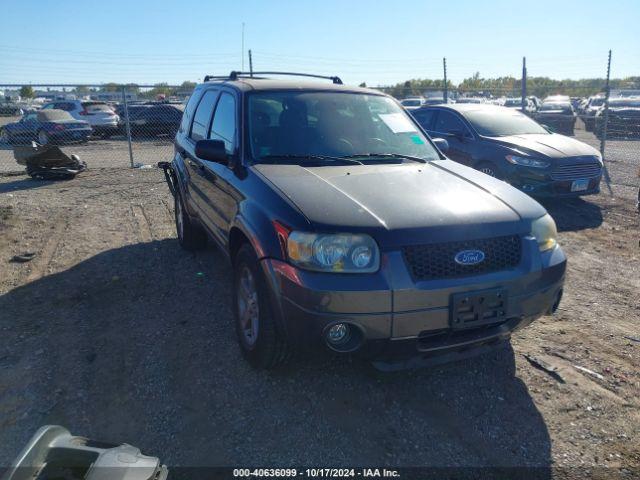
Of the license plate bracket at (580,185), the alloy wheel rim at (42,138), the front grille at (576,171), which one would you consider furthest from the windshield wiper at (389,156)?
the alloy wheel rim at (42,138)

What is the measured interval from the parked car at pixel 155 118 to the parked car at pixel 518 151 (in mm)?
11934

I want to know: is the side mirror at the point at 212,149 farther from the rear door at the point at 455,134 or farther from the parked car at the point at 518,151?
the rear door at the point at 455,134

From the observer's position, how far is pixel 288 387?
10.6 feet

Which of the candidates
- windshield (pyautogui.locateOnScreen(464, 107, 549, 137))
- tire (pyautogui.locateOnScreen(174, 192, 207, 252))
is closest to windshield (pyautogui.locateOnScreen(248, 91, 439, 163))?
tire (pyautogui.locateOnScreen(174, 192, 207, 252))

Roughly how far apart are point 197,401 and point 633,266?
4.82 metres

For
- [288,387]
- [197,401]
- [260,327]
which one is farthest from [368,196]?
[197,401]

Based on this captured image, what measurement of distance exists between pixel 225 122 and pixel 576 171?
585 cm

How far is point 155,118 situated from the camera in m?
18.2

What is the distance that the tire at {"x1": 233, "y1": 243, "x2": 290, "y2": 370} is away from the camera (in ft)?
10.1

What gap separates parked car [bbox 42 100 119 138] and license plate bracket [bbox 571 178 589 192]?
17.4 meters

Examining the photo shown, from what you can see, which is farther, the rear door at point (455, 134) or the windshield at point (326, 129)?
the rear door at point (455, 134)

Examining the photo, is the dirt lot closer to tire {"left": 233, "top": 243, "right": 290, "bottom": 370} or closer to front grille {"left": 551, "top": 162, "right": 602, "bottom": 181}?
tire {"left": 233, "top": 243, "right": 290, "bottom": 370}

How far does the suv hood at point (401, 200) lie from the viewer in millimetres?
2795

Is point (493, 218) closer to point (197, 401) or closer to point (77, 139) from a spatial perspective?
point (197, 401)
